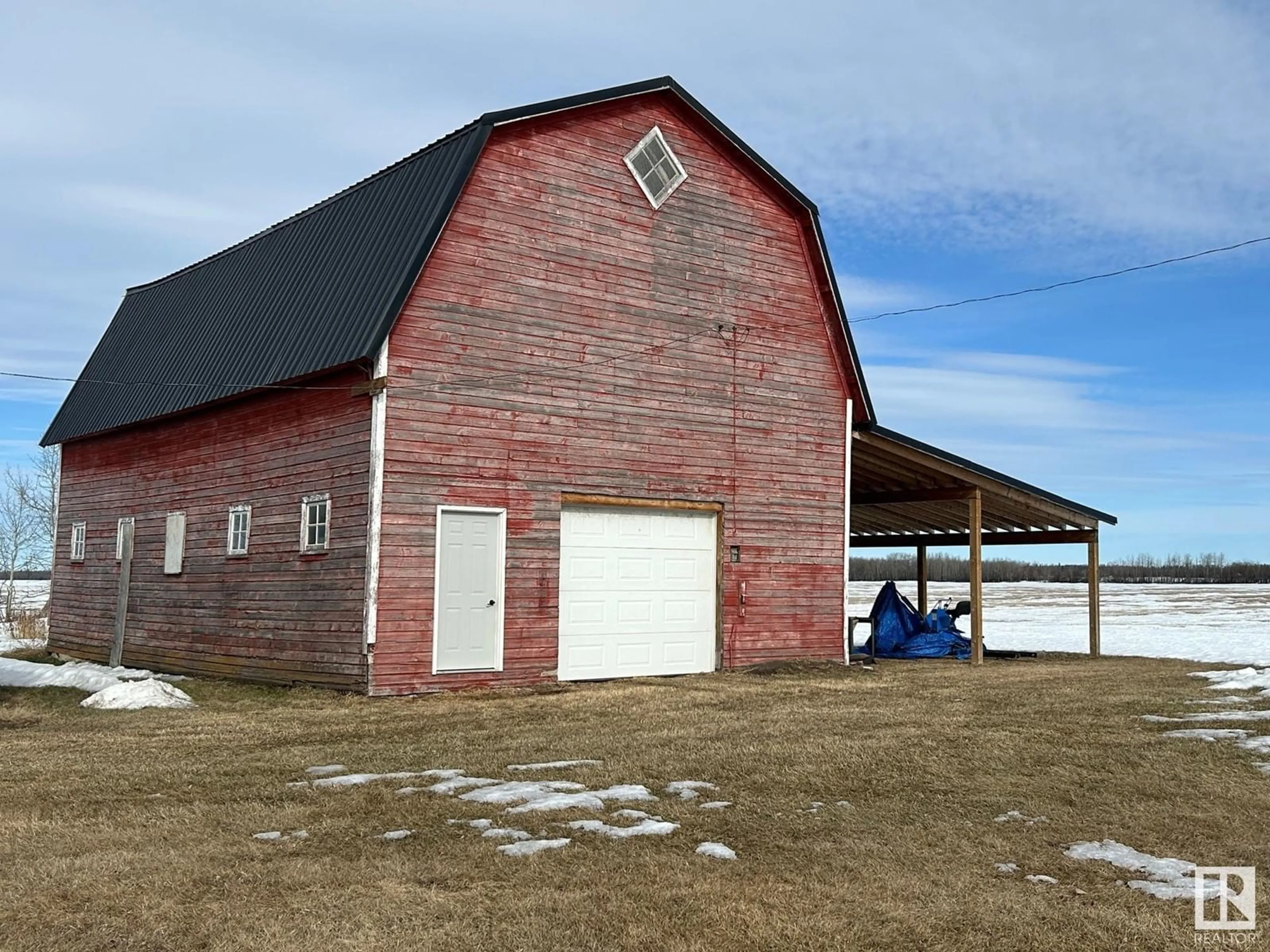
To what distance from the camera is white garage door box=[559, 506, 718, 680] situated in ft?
50.1

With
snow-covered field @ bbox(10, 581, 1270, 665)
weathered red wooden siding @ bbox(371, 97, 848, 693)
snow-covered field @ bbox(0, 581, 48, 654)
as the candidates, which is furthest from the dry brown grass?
snow-covered field @ bbox(0, 581, 48, 654)

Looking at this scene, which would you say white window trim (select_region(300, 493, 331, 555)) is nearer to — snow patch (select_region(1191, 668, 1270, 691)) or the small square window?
the small square window

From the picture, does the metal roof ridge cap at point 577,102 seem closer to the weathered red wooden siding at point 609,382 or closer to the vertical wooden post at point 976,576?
A: the weathered red wooden siding at point 609,382

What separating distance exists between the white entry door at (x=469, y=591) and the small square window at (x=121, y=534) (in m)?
7.67

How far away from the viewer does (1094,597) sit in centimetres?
2109

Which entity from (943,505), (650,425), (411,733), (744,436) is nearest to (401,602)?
(411,733)

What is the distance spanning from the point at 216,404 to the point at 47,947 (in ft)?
42.2

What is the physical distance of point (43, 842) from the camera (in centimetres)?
643

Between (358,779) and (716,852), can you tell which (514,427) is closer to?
(358,779)

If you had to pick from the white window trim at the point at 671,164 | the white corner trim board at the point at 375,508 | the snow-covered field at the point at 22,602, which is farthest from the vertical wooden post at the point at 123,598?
the white window trim at the point at 671,164

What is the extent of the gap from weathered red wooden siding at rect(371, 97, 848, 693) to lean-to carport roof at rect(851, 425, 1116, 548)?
5.06 feet

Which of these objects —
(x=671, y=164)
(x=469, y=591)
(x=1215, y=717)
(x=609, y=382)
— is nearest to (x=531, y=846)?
(x=1215, y=717)

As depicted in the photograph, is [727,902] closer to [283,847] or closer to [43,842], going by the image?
[283,847]

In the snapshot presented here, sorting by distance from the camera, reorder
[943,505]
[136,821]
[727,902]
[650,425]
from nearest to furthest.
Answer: [727,902] < [136,821] < [650,425] < [943,505]
